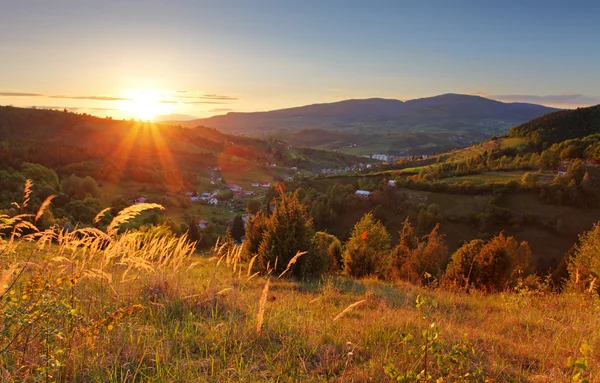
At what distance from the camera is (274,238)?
42.1 ft

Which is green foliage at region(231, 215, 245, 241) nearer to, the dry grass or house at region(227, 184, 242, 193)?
the dry grass

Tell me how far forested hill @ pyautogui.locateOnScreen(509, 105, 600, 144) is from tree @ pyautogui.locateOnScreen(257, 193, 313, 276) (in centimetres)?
13361

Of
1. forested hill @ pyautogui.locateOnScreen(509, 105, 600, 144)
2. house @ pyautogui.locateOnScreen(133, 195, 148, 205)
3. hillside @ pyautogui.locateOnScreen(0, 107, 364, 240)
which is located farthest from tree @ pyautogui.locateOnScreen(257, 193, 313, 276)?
forested hill @ pyautogui.locateOnScreen(509, 105, 600, 144)

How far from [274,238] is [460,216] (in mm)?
63416

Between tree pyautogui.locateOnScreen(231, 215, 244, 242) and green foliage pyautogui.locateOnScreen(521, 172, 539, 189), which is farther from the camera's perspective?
green foliage pyautogui.locateOnScreen(521, 172, 539, 189)

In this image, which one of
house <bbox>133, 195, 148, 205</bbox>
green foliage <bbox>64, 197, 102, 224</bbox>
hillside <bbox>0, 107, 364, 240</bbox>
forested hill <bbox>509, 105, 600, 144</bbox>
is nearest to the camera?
green foliage <bbox>64, 197, 102, 224</bbox>

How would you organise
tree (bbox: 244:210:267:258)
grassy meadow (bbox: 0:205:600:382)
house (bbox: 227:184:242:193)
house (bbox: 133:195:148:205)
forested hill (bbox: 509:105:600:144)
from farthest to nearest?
forested hill (bbox: 509:105:600:144) → house (bbox: 227:184:242:193) → house (bbox: 133:195:148:205) → tree (bbox: 244:210:267:258) → grassy meadow (bbox: 0:205:600:382)

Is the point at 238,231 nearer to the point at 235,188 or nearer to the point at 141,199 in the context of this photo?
the point at 141,199

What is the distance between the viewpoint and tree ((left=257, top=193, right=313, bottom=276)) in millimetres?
12539

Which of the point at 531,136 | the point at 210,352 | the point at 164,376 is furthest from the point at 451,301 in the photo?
the point at 531,136

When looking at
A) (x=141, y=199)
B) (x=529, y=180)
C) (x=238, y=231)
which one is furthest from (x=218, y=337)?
(x=529, y=180)

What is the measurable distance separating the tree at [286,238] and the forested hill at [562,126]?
5260 inches

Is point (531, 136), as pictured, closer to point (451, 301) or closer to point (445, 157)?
point (445, 157)

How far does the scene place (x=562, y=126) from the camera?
12412 centimetres
